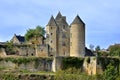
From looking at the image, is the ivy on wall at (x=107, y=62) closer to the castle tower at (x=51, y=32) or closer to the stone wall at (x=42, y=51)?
the castle tower at (x=51, y=32)

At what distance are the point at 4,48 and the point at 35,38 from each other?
20.6 feet

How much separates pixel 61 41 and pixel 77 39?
7.59 ft

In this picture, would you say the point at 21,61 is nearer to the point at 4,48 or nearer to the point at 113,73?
the point at 4,48

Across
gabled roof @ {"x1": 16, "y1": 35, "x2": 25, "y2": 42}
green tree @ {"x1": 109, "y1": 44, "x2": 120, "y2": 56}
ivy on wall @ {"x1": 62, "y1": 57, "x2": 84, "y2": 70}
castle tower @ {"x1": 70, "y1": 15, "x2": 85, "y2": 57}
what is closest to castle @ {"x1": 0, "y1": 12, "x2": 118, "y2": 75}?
castle tower @ {"x1": 70, "y1": 15, "x2": 85, "y2": 57}

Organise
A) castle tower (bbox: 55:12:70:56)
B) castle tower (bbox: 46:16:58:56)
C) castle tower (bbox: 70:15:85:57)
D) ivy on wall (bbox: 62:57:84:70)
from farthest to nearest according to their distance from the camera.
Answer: castle tower (bbox: 46:16:58:56) < castle tower (bbox: 55:12:70:56) < castle tower (bbox: 70:15:85:57) < ivy on wall (bbox: 62:57:84:70)

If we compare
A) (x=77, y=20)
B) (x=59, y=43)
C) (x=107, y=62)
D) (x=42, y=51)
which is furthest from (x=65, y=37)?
(x=107, y=62)

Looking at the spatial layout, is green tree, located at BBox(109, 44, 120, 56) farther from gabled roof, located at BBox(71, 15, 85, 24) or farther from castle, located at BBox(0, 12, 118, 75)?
gabled roof, located at BBox(71, 15, 85, 24)

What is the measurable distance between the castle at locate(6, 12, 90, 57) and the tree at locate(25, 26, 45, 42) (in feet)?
13.6

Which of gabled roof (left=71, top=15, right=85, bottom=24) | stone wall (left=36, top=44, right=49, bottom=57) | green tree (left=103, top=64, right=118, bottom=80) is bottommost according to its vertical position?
green tree (left=103, top=64, right=118, bottom=80)

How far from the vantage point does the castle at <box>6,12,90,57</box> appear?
80.6 metres

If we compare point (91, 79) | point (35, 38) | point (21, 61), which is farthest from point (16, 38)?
point (91, 79)

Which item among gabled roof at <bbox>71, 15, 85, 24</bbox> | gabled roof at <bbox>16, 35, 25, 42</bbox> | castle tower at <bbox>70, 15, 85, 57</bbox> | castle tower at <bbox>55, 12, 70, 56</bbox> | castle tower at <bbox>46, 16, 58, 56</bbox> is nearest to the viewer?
castle tower at <bbox>70, 15, 85, 57</bbox>

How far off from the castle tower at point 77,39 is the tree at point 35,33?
6665mm

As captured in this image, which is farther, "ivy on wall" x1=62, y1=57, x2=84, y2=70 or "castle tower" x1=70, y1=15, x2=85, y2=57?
"castle tower" x1=70, y1=15, x2=85, y2=57
